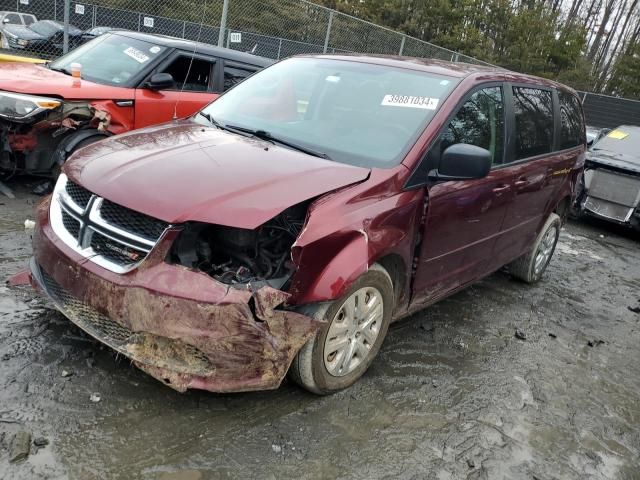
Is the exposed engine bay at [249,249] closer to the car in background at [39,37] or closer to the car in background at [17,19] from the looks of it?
the car in background at [39,37]

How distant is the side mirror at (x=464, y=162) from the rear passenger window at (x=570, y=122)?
2340 mm

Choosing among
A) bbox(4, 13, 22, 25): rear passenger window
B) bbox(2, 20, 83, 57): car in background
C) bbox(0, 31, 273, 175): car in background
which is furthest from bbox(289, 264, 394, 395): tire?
bbox(4, 13, 22, 25): rear passenger window

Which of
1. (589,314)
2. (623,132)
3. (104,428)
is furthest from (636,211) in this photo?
(104,428)

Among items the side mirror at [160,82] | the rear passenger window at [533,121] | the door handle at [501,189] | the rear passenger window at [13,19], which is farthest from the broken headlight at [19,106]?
the rear passenger window at [13,19]

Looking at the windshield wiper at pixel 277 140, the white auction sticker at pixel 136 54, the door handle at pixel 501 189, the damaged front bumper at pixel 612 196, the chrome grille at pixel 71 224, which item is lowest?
the damaged front bumper at pixel 612 196

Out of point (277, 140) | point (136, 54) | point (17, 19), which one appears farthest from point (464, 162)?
point (17, 19)

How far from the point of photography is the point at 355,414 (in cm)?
307

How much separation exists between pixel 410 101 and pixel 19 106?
3700 millimetres

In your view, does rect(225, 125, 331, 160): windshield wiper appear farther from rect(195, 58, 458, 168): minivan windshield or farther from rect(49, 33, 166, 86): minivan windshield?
rect(49, 33, 166, 86): minivan windshield

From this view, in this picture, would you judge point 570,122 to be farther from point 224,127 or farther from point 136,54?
point 136,54

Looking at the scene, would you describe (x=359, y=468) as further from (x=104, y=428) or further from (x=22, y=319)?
(x=22, y=319)

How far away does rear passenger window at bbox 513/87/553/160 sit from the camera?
14.4ft

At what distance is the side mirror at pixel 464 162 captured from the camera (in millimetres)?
3234

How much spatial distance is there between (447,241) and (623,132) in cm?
837
